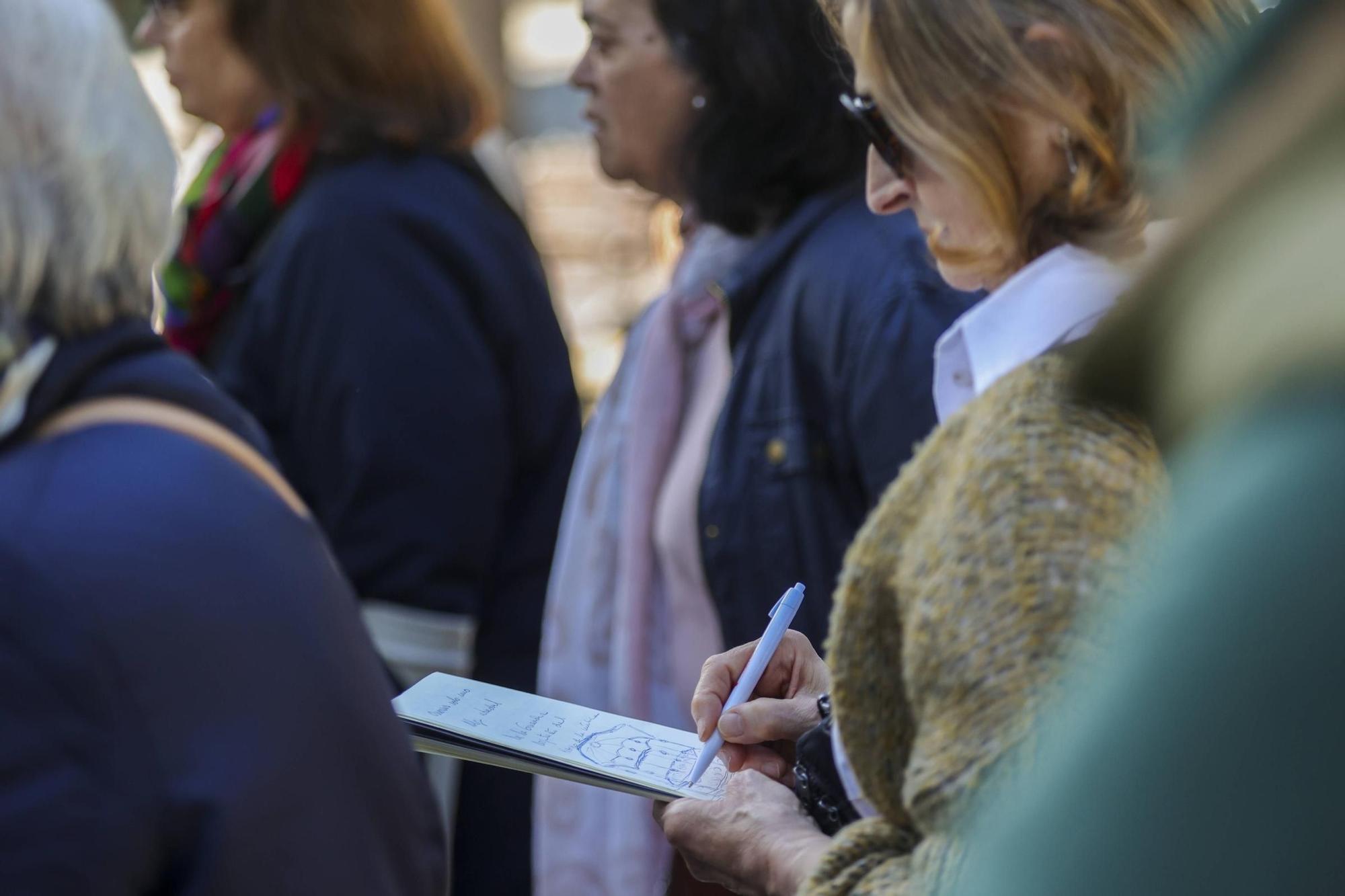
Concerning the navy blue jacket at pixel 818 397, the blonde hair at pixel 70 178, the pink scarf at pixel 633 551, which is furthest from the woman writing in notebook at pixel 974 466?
the blonde hair at pixel 70 178

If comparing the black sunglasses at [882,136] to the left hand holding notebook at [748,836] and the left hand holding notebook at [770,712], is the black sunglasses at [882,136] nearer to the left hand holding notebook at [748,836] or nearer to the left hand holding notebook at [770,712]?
the left hand holding notebook at [770,712]

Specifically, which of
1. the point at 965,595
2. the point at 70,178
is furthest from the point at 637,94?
the point at 965,595

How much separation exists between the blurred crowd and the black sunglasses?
0.04 ft

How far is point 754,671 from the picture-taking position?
1273 mm

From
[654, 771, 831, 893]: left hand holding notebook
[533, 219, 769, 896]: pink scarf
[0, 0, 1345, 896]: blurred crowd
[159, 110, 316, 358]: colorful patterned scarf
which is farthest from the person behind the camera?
[159, 110, 316, 358]: colorful patterned scarf

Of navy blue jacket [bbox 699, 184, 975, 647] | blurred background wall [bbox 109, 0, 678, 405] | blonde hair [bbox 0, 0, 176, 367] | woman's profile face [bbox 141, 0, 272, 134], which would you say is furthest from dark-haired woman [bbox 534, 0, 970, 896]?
blurred background wall [bbox 109, 0, 678, 405]

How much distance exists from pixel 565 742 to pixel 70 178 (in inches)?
30.7

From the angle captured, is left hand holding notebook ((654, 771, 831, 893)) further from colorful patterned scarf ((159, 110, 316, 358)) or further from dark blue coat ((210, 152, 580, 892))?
colorful patterned scarf ((159, 110, 316, 358))

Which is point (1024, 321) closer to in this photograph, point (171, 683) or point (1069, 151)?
point (1069, 151)

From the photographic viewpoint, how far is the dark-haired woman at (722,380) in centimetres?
183

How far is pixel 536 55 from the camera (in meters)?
7.07

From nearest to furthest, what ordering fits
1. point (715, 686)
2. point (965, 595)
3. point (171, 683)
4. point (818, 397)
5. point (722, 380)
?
point (965, 595) → point (715, 686) → point (171, 683) → point (818, 397) → point (722, 380)

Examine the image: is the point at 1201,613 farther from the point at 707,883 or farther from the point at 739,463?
the point at 739,463

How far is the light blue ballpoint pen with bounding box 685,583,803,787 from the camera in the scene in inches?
48.4
